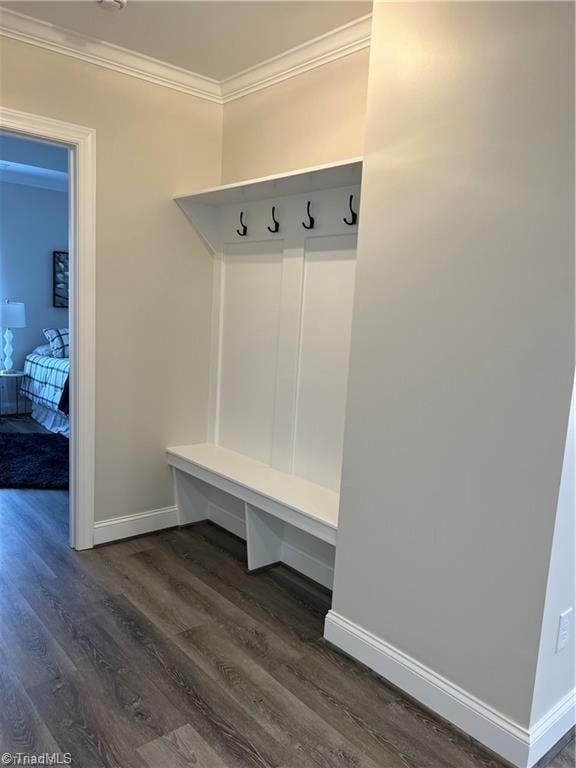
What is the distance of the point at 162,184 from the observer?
315cm

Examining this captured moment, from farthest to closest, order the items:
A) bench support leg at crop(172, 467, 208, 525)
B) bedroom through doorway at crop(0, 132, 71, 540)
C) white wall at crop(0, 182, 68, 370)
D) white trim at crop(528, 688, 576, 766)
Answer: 1. white wall at crop(0, 182, 68, 370)
2. bedroom through doorway at crop(0, 132, 71, 540)
3. bench support leg at crop(172, 467, 208, 525)
4. white trim at crop(528, 688, 576, 766)

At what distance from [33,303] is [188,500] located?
426 cm

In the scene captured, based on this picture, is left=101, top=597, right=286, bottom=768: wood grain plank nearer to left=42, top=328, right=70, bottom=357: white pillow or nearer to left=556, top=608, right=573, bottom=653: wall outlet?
left=556, top=608, right=573, bottom=653: wall outlet

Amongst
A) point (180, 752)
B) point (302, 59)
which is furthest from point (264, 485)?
point (302, 59)

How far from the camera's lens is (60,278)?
6.79 metres

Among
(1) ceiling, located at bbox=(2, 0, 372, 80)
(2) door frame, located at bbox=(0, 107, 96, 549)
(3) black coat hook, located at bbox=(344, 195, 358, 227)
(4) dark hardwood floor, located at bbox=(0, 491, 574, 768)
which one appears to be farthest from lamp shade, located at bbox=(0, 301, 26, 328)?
(3) black coat hook, located at bbox=(344, 195, 358, 227)

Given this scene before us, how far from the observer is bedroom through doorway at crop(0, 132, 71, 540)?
5.05 meters

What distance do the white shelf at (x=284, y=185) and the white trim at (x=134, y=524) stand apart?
5.91ft

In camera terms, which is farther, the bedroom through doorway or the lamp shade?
the lamp shade

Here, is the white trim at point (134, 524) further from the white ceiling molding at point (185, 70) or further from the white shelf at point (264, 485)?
the white ceiling molding at point (185, 70)

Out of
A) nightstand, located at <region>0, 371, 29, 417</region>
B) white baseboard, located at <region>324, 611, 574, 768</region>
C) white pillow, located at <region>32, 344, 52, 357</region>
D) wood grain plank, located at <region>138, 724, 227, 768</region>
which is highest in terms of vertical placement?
white pillow, located at <region>32, 344, 52, 357</region>

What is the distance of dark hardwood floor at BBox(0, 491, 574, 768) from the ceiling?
8.42ft

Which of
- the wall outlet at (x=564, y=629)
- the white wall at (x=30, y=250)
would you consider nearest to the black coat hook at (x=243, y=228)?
the wall outlet at (x=564, y=629)

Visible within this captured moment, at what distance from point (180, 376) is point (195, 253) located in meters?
0.73
